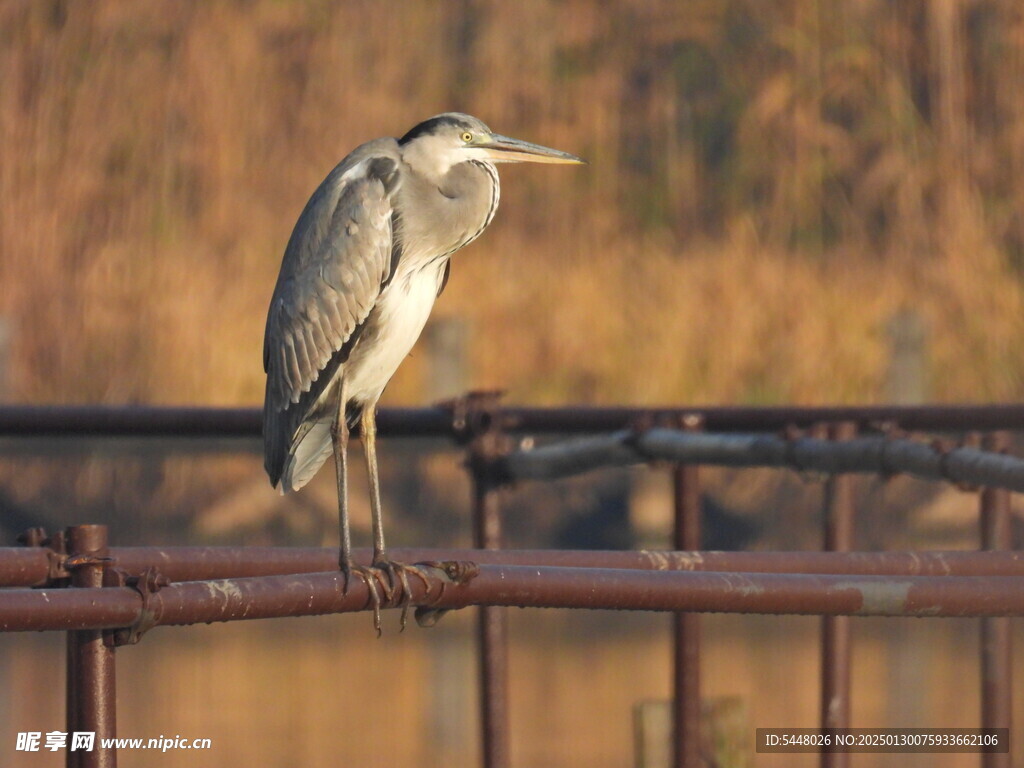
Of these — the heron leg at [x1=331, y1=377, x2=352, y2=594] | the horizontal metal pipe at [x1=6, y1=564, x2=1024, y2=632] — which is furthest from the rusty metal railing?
the heron leg at [x1=331, y1=377, x2=352, y2=594]

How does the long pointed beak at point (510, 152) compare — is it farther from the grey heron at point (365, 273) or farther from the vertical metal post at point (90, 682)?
the vertical metal post at point (90, 682)

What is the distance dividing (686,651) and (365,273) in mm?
1062

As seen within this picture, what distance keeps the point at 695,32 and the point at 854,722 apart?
4.79 metres

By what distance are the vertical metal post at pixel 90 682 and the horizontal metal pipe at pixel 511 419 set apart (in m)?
1.76

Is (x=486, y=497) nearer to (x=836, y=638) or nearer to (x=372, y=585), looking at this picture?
(x=836, y=638)

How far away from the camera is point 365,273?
339cm

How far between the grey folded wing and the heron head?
0.05 metres

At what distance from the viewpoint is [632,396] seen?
8.19 meters

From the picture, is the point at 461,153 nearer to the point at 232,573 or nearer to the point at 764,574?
the point at 232,573

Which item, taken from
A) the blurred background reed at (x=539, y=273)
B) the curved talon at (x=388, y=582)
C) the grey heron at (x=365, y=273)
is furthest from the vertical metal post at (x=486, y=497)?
the blurred background reed at (x=539, y=273)

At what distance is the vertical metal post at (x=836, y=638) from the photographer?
3.34 meters

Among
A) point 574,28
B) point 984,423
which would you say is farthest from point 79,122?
point 984,423

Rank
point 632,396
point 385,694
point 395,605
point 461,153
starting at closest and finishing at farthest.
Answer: point 395,605, point 461,153, point 385,694, point 632,396

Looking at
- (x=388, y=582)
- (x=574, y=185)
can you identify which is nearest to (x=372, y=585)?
(x=388, y=582)
